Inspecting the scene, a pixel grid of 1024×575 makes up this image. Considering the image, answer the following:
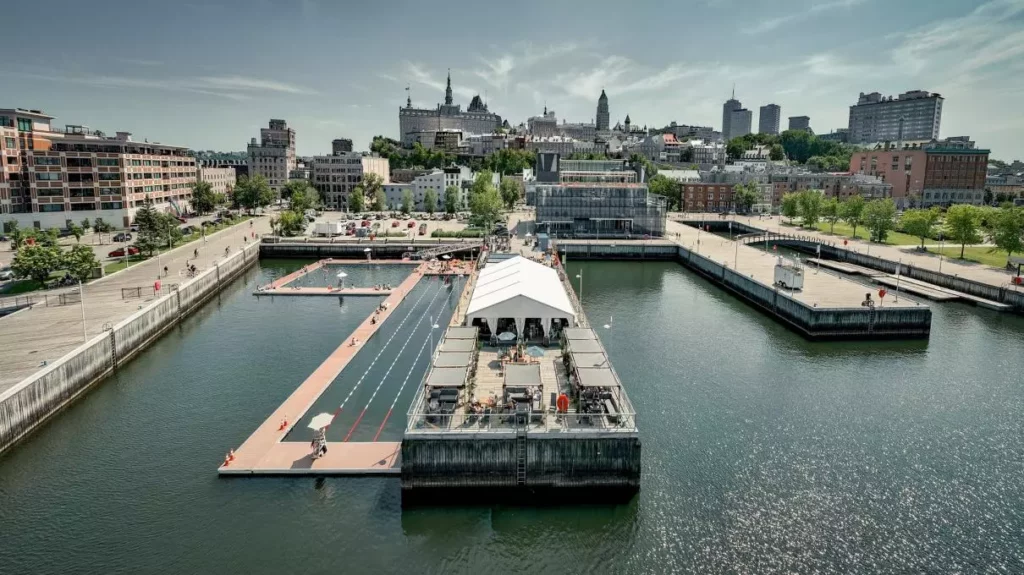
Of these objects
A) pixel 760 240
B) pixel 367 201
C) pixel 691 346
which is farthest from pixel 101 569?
pixel 367 201

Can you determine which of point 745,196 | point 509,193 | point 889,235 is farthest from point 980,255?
point 509,193

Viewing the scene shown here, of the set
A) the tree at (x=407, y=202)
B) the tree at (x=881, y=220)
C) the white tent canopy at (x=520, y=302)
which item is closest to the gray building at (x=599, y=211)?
the tree at (x=881, y=220)

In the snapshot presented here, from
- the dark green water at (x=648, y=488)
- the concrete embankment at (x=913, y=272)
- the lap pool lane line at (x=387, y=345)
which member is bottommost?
the dark green water at (x=648, y=488)

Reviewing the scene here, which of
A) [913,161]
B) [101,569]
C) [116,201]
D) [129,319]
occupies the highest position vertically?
[913,161]

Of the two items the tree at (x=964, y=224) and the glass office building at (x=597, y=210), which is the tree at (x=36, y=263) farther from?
the tree at (x=964, y=224)

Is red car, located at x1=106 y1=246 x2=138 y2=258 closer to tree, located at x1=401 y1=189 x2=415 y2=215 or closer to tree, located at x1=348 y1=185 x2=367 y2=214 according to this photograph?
tree, located at x1=348 y1=185 x2=367 y2=214

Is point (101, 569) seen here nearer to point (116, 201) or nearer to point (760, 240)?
point (116, 201)
